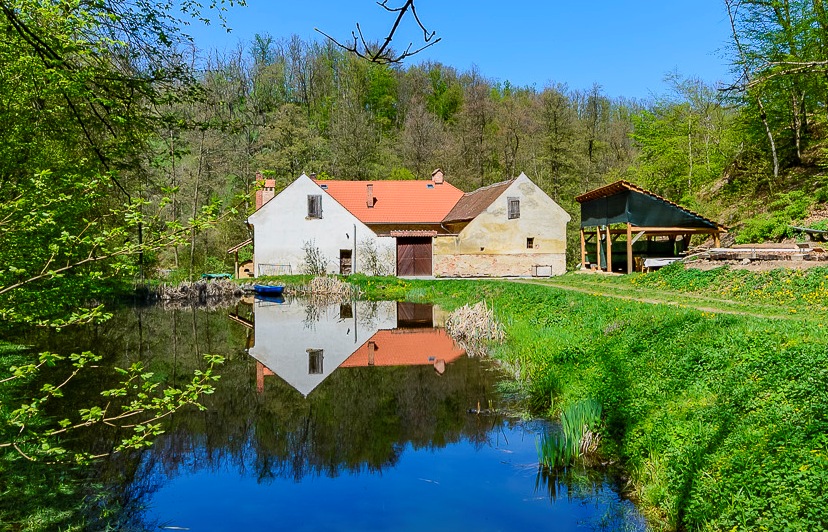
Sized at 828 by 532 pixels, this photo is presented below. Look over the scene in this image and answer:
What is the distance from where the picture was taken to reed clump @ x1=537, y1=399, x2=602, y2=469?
7809 mm

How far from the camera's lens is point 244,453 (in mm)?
8688

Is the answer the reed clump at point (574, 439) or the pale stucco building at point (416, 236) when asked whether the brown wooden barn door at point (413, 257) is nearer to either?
the pale stucco building at point (416, 236)

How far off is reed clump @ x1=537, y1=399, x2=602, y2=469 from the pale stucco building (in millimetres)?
24770

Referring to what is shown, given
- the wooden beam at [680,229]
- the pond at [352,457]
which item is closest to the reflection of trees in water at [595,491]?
the pond at [352,457]

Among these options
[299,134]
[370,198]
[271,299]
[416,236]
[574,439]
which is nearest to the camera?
[574,439]

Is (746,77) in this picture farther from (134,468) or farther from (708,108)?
(708,108)

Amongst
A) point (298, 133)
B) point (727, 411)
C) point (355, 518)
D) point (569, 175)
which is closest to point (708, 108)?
point (569, 175)

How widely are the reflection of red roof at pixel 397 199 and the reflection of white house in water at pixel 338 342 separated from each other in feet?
42.8

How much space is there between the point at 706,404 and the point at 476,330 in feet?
31.6

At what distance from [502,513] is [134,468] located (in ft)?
16.2

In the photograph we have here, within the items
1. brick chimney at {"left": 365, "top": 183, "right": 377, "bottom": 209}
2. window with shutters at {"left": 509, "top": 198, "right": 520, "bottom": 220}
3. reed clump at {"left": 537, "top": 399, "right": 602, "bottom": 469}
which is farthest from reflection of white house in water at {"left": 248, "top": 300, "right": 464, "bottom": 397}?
brick chimney at {"left": 365, "top": 183, "right": 377, "bottom": 209}

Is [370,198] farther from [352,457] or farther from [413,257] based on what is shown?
[352,457]

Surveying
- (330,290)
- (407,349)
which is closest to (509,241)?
(330,290)

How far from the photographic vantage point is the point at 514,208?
33.8 metres
